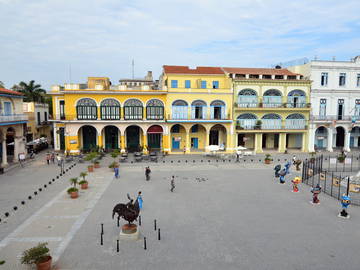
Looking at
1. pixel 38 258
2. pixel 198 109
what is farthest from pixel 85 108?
pixel 38 258

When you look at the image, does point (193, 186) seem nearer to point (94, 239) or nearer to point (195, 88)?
point (94, 239)

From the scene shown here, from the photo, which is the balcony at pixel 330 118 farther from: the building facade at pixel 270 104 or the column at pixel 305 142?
the column at pixel 305 142

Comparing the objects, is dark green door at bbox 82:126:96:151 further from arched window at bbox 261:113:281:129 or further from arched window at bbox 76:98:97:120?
arched window at bbox 261:113:281:129

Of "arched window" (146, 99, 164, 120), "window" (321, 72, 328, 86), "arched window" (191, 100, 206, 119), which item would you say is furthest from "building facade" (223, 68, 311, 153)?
"arched window" (146, 99, 164, 120)

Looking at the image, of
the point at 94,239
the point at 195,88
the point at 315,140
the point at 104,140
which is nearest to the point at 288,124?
the point at 315,140

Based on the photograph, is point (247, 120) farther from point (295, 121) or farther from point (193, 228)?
point (193, 228)

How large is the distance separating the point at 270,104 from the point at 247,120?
170 inches

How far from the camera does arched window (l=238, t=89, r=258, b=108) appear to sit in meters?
40.5

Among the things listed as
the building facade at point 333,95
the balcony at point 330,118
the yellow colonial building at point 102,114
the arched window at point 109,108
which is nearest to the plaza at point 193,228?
the yellow colonial building at point 102,114

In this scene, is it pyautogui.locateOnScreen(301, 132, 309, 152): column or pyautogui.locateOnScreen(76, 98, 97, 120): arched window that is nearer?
pyautogui.locateOnScreen(76, 98, 97, 120): arched window

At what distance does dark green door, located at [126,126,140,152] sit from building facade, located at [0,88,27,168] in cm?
1440

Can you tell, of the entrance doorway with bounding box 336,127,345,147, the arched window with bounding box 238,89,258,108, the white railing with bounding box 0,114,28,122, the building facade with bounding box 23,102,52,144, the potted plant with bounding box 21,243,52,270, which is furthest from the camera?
the entrance doorway with bounding box 336,127,345,147

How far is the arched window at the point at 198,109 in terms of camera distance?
131ft

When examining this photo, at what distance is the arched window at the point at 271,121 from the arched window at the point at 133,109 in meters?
19.1
